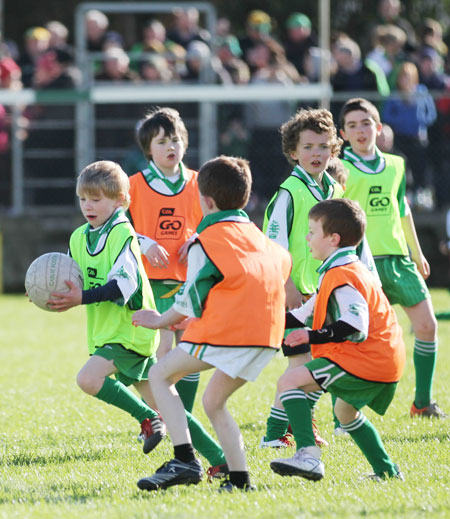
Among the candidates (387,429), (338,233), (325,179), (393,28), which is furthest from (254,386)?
(393,28)

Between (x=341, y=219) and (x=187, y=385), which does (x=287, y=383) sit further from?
(x=187, y=385)

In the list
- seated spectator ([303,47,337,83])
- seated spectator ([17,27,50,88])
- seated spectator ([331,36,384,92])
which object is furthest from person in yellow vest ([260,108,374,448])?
seated spectator ([17,27,50,88])

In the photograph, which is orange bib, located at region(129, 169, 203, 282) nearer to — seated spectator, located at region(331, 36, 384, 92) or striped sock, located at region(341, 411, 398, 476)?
striped sock, located at region(341, 411, 398, 476)

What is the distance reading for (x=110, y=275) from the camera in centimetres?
569

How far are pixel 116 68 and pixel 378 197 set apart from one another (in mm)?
8599

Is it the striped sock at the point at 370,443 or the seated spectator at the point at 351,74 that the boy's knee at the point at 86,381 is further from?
the seated spectator at the point at 351,74

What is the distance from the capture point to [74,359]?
10.9m

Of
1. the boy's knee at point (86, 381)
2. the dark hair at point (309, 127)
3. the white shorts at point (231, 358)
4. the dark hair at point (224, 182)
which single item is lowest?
the boy's knee at point (86, 381)

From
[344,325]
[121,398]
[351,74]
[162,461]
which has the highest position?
[351,74]

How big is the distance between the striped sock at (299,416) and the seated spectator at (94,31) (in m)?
10.9

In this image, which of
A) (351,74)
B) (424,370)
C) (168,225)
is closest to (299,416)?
(168,225)

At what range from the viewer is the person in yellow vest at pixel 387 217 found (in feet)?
23.4

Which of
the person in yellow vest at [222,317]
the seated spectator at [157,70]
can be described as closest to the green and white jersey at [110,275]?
the person in yellow vest at [222,317]

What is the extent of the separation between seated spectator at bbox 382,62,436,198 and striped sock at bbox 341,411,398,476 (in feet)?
32.2
